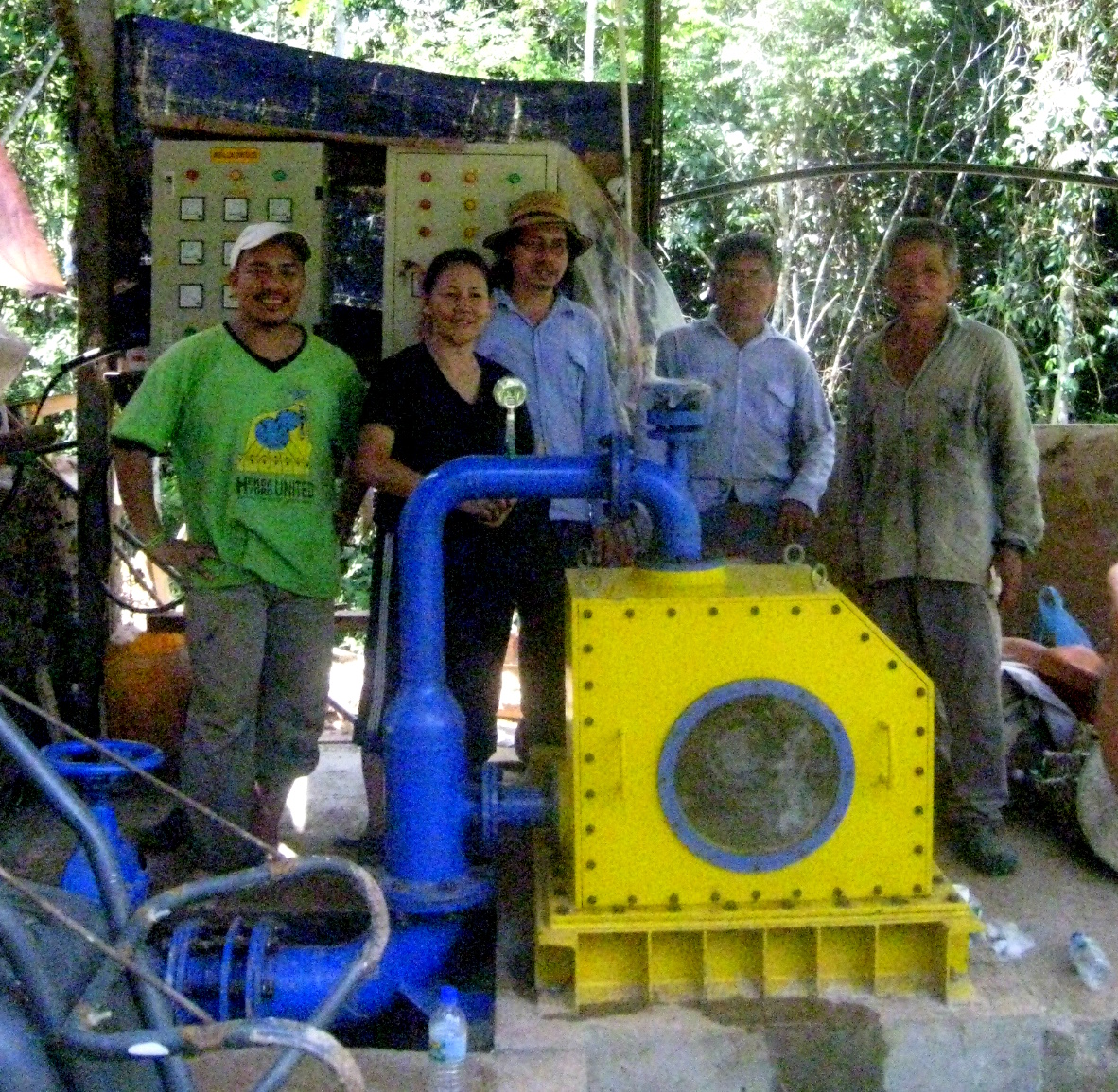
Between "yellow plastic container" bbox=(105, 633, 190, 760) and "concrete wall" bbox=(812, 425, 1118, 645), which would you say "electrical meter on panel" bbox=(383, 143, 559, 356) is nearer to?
"yellow plastic container" bbox=(105, 633, 190, 760)

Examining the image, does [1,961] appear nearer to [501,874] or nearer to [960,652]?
[501,874]

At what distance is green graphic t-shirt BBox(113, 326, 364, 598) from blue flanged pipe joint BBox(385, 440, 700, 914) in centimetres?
59

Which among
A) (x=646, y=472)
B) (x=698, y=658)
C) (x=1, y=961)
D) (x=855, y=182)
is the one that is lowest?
(x=1, y=961)

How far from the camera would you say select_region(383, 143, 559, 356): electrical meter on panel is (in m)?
4.46

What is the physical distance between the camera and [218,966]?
318 cm

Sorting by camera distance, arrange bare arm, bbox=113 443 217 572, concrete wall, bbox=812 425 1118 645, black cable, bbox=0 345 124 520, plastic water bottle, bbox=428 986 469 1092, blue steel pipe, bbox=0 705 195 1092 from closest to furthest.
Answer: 1. blue steel pipe, bbox=0 705 195 1092
2. plastic water bottle, bbox=428 986 469 1092
3. bare arm, bbox=113 443 217 572
4. black cable, bbox=0 345 124 520
5. concrete wall, bbox=812 425 1118 645

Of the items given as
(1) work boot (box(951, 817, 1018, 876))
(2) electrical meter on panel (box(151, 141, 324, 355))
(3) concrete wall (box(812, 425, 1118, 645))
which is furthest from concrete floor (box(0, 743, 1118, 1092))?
(2) electrical meter on panel (box(151, 141, 324, 355))

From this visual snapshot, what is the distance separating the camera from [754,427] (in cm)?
428

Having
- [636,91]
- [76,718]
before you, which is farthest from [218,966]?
[636,91]

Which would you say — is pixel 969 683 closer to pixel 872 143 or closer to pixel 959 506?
pixel 959 506

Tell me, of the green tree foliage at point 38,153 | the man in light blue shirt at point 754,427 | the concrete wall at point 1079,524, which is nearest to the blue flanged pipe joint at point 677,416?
the man in light blue shirt at point 754,427

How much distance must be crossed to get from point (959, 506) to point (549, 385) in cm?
123

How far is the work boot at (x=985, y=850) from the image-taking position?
3834 mm

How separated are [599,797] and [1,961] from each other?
A: 1.25 m
